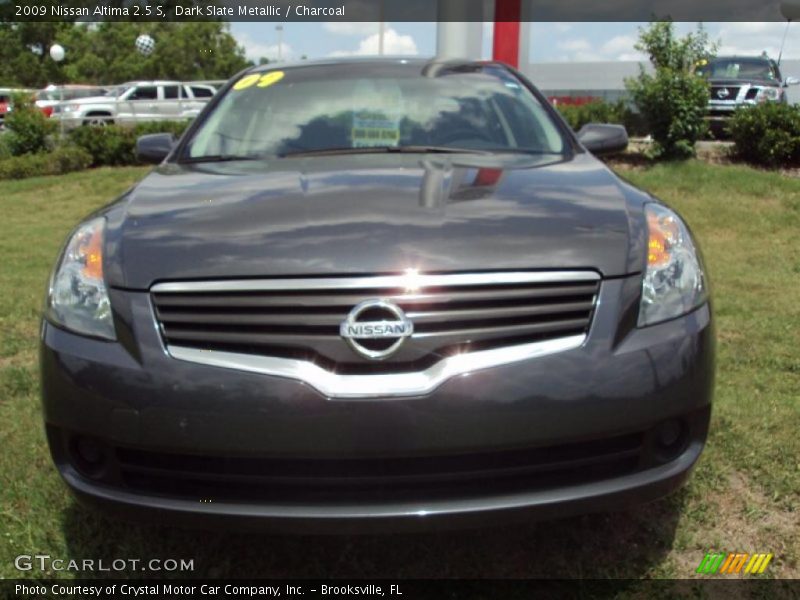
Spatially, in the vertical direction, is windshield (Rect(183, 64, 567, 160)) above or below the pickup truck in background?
above

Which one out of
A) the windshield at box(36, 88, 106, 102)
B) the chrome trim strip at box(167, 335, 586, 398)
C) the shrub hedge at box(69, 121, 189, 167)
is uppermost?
the chrome trim strip at box(167, 335, 586, 398)

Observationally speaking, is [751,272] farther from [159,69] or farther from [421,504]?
[159,69]

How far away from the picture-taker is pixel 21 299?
18.3 feet

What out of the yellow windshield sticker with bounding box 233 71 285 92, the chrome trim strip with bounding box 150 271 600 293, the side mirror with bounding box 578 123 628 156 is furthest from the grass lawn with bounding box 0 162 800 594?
the yellow windshield sticker with bounding box 233 71 285 92

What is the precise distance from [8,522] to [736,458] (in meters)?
2.49

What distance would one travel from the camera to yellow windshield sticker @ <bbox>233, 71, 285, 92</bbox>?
12.3 feet

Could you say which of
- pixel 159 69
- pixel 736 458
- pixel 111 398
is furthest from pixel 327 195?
pixel 159 69

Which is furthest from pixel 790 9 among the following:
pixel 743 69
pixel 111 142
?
pixel 111 142

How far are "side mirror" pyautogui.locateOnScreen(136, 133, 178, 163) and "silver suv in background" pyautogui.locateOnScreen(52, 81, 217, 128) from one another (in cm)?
1646

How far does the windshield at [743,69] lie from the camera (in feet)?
47.0

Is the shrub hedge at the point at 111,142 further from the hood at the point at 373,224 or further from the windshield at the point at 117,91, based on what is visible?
the windshield at the point at 117,91

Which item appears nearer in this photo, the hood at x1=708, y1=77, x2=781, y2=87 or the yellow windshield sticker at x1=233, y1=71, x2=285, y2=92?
the yellow windshield sticker at x1=233, y1=71, x2=285, y2=92

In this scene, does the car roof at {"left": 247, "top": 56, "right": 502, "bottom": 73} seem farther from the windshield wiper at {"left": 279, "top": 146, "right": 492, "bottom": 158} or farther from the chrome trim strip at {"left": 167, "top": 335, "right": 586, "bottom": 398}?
the chrome trim strip at {"left": 167, "top": 335, "right": 586, "bottom": 398}

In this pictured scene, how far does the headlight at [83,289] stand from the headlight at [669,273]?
1342 millimetres
